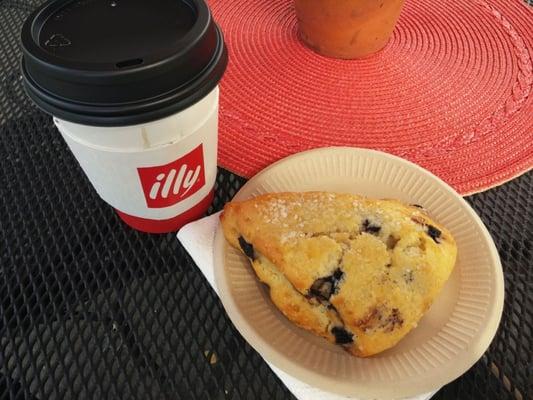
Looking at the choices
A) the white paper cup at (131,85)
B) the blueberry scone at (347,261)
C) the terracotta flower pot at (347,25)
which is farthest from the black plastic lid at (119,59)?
the terracotta flower pot at (347,25)

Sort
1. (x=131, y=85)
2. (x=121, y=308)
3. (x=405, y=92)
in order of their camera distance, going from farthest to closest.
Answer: (x=405, y=92) → (x=121, y=308) → (x=131, y=85)

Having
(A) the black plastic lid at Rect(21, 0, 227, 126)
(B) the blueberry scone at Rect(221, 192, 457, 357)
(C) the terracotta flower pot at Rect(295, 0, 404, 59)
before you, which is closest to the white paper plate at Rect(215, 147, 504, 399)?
(B) the blueberry scone at Rect(221, 192, 457, 357)

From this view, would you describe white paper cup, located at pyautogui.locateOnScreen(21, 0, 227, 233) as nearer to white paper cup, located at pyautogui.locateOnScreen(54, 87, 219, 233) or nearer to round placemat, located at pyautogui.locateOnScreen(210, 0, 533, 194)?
white paper cup, located at pyautogui.locateOnScreen(54, 87, 219, 233)

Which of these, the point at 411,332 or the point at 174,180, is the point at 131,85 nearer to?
the point at 174,180

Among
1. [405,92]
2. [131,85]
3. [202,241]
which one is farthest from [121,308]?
[405,92]

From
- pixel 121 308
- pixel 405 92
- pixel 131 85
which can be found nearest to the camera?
pixel 131 85

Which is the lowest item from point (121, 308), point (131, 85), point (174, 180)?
point (121, 308)
